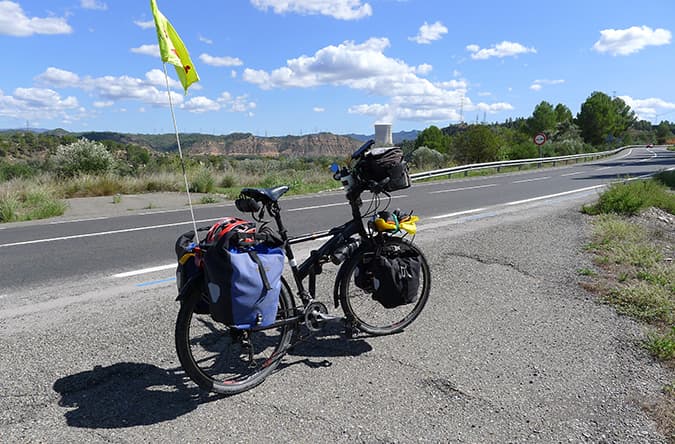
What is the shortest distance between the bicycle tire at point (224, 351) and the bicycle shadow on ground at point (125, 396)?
0.17 meters

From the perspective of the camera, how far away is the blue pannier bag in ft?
9.20

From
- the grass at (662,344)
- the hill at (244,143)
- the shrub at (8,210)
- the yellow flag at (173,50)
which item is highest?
the hill at (244,143)

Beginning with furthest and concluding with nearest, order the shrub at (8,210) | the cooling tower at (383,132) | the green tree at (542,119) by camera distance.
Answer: the green tree at (542,119), the cooling tower at (383,132), the shrub at (8,210)

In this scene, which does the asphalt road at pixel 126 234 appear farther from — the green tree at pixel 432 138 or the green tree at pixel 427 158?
the green tree at pixel 432 138

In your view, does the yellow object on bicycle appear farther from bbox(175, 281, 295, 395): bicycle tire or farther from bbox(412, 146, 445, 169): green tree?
bbox(412, 146, 445, 169): green tree

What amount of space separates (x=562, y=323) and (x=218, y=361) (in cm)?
308

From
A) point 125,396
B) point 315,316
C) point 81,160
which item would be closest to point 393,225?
point 315,316

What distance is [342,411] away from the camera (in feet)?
9.48

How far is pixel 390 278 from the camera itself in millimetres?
3697

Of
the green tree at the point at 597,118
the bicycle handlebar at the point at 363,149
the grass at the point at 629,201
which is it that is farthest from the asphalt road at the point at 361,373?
the green tree at the point at 597,118

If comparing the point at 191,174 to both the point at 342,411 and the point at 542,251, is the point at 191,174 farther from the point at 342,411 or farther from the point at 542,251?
the point at 342,411

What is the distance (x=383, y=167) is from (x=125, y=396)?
2.42m

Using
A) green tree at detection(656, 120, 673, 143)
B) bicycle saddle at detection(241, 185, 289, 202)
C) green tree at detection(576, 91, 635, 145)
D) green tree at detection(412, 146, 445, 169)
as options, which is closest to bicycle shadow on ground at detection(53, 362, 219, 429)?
bicycle saddle at detection(241, 185, 289, 202)

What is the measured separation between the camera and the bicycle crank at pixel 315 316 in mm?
3496
